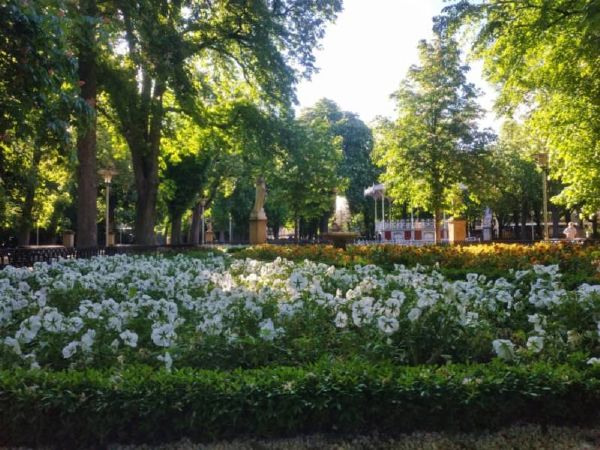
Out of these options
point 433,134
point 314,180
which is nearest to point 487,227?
point 314,180

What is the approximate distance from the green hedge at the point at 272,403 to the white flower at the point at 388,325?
0.65 m

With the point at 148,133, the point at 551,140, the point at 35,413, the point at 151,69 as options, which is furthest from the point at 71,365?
the point at 551,140

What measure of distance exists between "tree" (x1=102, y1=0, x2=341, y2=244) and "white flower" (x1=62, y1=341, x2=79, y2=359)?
39.2 ft

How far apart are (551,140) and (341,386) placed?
16.6 m

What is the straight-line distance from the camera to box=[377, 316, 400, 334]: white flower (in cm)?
443

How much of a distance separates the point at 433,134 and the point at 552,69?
7.72 meters

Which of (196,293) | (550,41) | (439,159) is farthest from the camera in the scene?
(439,159)

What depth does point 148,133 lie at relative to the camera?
19.2 metres

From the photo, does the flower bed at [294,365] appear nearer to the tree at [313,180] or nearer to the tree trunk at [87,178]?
the tree trunk at [87,178]

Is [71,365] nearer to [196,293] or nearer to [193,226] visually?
[196,293]

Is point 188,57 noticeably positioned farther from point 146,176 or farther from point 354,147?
point 354,147

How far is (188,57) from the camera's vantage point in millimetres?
17750

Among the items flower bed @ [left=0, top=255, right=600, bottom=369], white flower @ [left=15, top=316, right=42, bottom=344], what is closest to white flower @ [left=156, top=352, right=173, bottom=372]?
flower bed @ [left=0, top=255, right=600, bottom=369]

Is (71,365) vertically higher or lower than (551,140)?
lower
